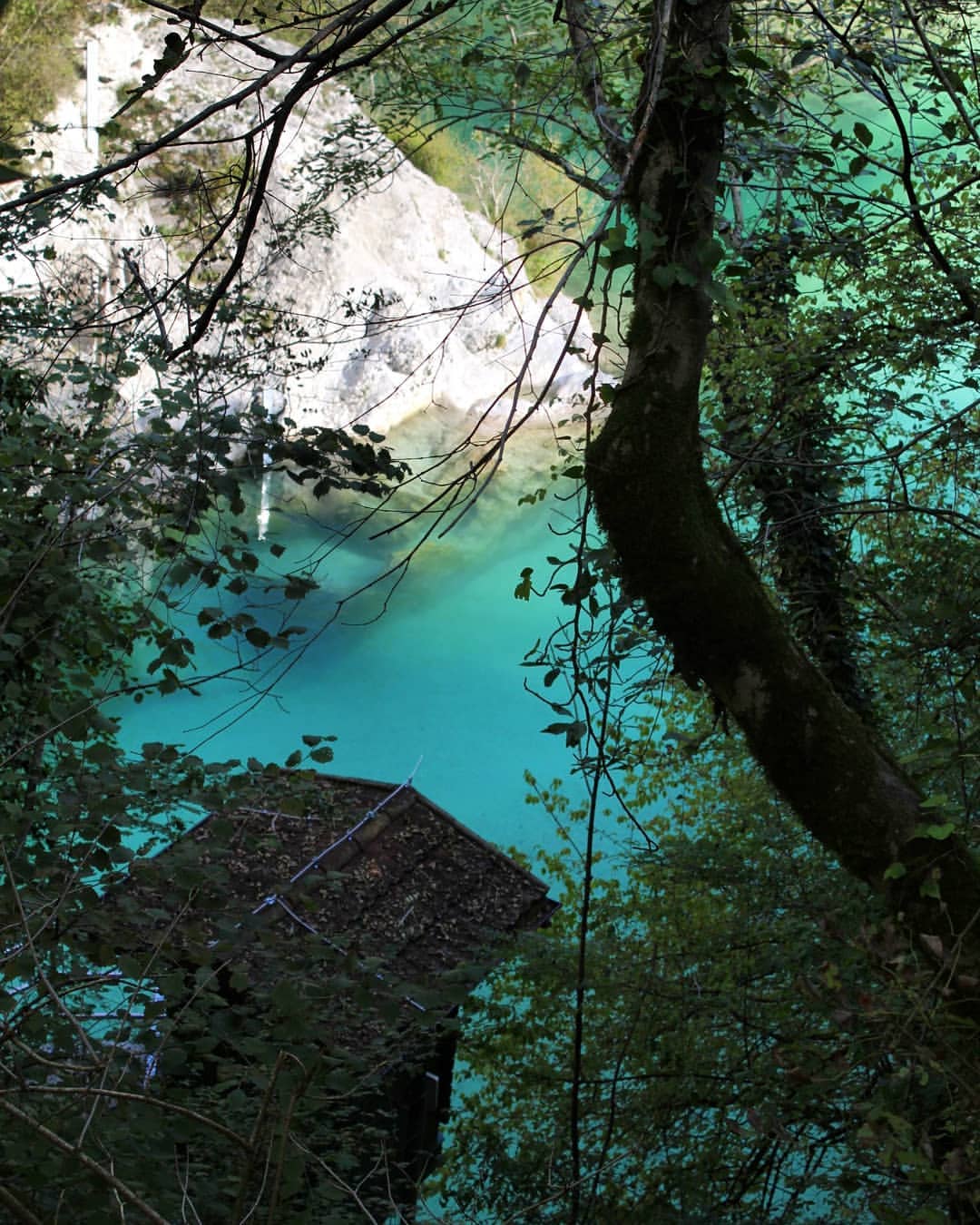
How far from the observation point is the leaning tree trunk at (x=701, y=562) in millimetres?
2195

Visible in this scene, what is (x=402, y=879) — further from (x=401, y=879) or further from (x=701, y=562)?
(x=701, y=562)

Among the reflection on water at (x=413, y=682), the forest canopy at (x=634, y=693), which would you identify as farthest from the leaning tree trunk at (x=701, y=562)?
the reflection on water at (x=413, y=682)

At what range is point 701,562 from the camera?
Answer: 88.5 inches

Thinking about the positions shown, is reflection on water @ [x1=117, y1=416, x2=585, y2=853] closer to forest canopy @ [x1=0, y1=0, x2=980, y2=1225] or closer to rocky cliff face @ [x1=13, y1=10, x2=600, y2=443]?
rocky cliff face @ [x1=13, y1=10, x2=600, y2=443]

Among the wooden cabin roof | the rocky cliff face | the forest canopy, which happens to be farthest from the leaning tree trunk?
the rocky cliff face

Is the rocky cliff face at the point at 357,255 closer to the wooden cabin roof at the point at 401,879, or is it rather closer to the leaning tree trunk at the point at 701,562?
the wooden cabin roof at the point at 401,879

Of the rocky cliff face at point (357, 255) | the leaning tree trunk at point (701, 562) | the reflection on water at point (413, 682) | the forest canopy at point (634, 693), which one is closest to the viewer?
the forest canopy at point (634, 693)

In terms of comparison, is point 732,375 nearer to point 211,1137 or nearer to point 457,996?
point 457,996

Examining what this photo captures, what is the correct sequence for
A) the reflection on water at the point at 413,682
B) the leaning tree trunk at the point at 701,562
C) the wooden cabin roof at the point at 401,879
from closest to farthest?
the leaning tree trunk at the point at 701,562
the wooden cabin roof at the point at 401,879
the reflection on water at the point at 413,682

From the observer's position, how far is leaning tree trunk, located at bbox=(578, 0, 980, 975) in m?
2.20

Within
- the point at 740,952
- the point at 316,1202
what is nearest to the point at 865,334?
the point at 740,952

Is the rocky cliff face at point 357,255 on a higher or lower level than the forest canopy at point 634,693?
higher

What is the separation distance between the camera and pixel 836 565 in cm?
545

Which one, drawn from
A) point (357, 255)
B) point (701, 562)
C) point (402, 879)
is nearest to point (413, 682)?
point (402, 879)
